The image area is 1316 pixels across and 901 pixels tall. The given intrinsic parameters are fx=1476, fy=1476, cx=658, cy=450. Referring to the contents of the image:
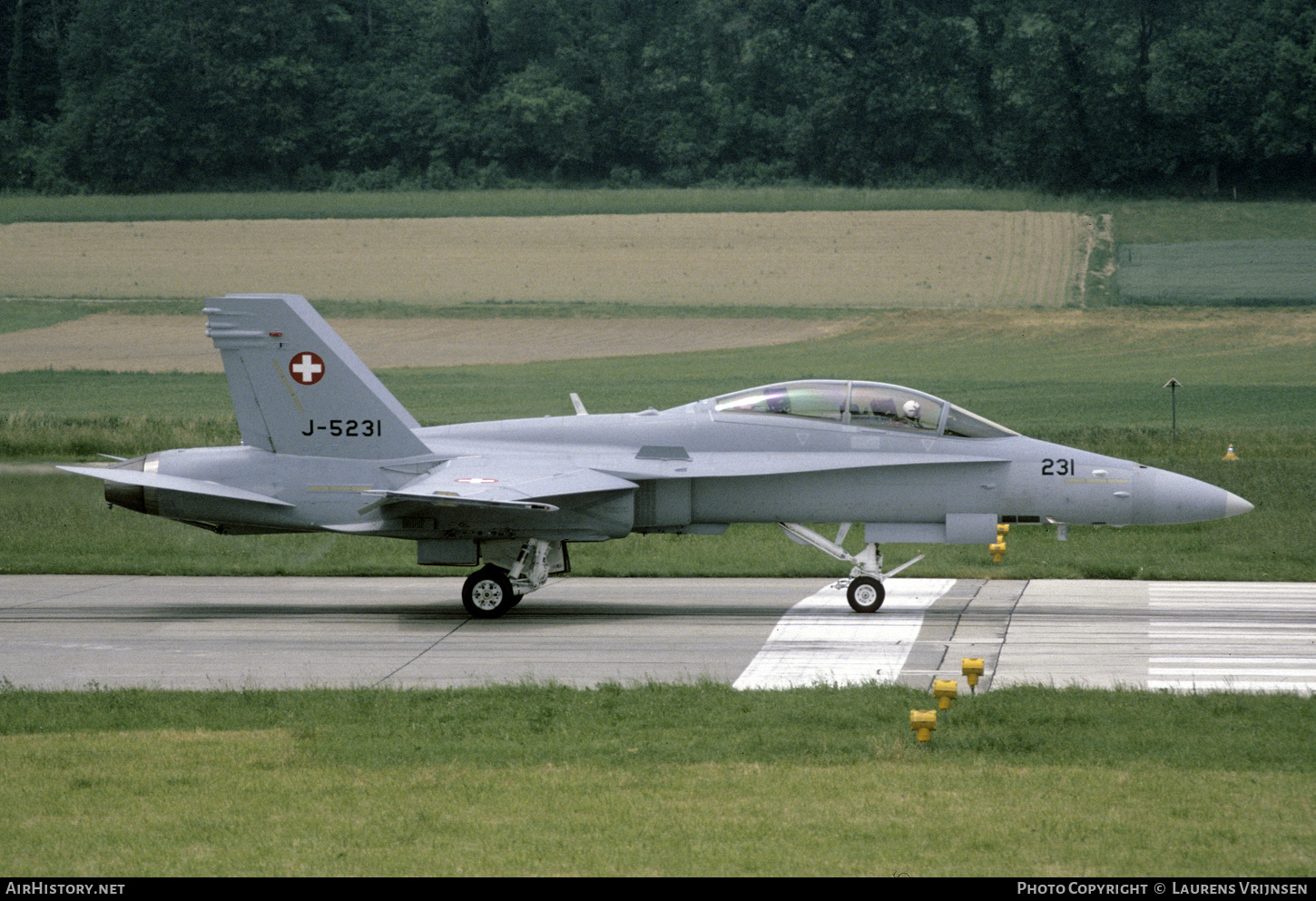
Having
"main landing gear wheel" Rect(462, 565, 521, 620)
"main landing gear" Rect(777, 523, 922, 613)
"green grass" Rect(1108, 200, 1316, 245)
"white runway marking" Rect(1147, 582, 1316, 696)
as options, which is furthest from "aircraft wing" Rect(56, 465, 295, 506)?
"green grass" Rect(1108, 200, 1316, 245)

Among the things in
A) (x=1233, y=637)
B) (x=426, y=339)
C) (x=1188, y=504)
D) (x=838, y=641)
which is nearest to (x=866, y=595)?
(x=838, y=641)

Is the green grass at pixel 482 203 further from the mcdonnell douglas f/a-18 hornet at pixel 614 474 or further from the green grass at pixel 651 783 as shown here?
the green grass at pixel 651 783

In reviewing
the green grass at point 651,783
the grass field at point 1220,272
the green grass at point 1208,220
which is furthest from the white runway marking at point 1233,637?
the green grass at point 1208,220

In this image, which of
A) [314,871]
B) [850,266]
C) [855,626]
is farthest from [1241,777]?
[850,266]

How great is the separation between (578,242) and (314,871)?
59.2 m

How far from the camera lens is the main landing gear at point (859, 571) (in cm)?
1728

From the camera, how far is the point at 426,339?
51438mm

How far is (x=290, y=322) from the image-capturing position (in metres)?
18.0

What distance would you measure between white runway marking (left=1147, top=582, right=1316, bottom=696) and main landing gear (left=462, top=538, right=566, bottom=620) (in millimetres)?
6910

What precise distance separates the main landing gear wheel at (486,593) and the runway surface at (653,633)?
0.21 m

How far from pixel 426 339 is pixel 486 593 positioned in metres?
35.0

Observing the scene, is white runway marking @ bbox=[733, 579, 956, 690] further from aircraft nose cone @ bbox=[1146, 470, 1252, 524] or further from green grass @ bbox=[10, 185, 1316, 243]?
green grass @ bbox=[10, 185, 1316, 243]

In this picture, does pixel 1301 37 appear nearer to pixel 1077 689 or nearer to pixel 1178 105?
pixel 1178 105

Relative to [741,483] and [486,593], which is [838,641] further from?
[486,593]
